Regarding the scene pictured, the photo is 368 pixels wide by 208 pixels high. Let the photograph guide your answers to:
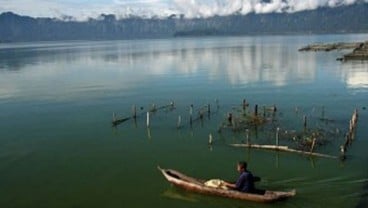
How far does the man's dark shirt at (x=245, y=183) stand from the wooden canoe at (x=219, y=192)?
306mm

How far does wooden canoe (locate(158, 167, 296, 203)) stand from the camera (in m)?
29.8

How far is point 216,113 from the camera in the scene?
57.4m

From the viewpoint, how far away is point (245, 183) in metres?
29.9

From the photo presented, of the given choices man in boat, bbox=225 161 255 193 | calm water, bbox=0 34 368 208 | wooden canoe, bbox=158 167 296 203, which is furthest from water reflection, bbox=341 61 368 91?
man in boat, bbox=225 161 255 193

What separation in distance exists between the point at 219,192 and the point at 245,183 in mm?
1854

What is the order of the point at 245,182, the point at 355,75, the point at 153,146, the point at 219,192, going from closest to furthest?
1. the point at 245,182
2. the point at 219,192
3. the point at 153,146
4. the point at 355,75

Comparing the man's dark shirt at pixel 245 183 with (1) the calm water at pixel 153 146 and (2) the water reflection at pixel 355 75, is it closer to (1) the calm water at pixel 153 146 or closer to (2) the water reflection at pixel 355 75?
(1) the calm water at pixel 153 146

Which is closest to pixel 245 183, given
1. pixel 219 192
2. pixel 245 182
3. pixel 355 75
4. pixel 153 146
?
pixel 245 182

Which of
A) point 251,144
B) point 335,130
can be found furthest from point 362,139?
point 251,144

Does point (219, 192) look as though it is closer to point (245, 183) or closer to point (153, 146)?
point (245, 183)

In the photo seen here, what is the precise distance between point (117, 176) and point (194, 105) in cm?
2818

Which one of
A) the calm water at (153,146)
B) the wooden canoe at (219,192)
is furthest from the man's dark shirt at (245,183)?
the calm water at (153,146)

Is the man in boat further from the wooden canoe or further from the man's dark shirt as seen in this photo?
the wooden canoe

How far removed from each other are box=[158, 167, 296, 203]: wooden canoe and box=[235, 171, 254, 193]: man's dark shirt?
1.01 feet
